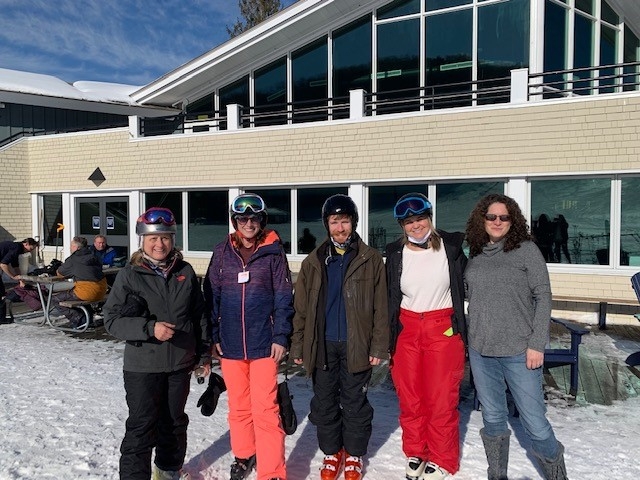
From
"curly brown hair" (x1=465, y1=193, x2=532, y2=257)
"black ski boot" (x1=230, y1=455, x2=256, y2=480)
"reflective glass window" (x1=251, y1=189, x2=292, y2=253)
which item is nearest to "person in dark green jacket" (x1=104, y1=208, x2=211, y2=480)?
"black ski boot" (x1=230, y1=455, x2=256, y2=480)

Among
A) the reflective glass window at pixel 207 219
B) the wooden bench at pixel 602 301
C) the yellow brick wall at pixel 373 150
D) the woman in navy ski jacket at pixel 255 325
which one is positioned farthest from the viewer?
the reflective glass window at pixel 207 219

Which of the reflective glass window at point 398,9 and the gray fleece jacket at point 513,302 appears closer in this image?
the gray fleece jacket at point 513,302

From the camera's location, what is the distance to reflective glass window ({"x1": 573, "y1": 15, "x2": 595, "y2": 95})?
10.8 metres

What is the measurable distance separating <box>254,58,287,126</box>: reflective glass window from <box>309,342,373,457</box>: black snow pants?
982 cm

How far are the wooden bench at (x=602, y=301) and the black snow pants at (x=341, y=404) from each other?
20.2ft

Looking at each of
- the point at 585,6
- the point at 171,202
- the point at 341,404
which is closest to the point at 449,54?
the point at 585,6

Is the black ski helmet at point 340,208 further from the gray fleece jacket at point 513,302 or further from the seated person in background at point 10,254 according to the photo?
the seated person in background at point 10,254

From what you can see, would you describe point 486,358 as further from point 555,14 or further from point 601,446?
point 555,14

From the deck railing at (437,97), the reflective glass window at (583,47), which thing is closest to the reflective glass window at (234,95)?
the deck railing at (437,97)

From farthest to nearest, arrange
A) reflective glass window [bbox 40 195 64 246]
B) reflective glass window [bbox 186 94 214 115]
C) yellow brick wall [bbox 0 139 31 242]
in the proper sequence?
reflective glass window [bbox 40 195 64 246], yellow brick wall [bbox 0 139 31 242], reflective glass window [bbox 186 94 214 115]

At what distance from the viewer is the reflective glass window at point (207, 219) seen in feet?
39.0

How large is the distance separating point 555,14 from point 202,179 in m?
8.21

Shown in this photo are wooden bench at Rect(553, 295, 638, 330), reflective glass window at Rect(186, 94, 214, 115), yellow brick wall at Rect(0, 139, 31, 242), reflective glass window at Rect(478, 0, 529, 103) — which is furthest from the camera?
yellow brick wall at Rect(0, 139, 31, 242)

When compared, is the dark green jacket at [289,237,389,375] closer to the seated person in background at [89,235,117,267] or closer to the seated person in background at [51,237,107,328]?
the seated person in background at [51,237,107,328]
